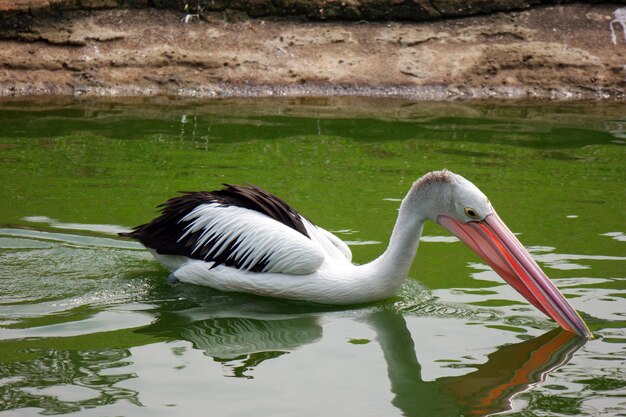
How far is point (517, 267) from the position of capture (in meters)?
4.89

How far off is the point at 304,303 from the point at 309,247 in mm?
357

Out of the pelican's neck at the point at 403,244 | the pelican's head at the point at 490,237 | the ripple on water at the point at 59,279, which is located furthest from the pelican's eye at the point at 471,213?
the ripple on water at the point at 59,279

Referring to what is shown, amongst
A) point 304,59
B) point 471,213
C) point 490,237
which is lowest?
point 490,237

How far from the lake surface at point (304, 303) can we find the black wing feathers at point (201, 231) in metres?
0.22

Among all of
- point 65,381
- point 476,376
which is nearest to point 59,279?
point 65,381

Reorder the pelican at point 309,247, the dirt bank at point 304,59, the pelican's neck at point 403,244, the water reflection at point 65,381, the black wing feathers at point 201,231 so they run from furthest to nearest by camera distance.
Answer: the dirt bank at point 304,59
the black wing feathers at point 201,231
the pelican's neck at point 403,244
the pelican at point 309,247
the water reflection at point 65,381

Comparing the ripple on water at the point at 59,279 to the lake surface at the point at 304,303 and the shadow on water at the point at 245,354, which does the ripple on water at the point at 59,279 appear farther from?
the shadow on water at the point at 245,354

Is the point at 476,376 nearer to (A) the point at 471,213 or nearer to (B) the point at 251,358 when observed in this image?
(A) the point at 471,213

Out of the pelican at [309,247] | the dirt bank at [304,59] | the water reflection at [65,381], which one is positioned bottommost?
the water reflection at [65,381]

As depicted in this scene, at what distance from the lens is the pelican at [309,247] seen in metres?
4.92

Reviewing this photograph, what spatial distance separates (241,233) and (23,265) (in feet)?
4.26

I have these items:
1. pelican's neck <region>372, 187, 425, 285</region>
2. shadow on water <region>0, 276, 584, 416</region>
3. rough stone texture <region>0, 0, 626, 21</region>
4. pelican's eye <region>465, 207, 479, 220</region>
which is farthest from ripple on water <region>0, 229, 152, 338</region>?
rough stone texture <region>0, 0, 626, 21</region>

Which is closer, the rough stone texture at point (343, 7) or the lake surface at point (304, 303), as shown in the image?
the lake surface at point (304, 303)

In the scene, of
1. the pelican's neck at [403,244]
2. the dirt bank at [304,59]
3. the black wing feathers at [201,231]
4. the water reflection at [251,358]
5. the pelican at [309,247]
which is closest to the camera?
the water reflection at [251,358]
